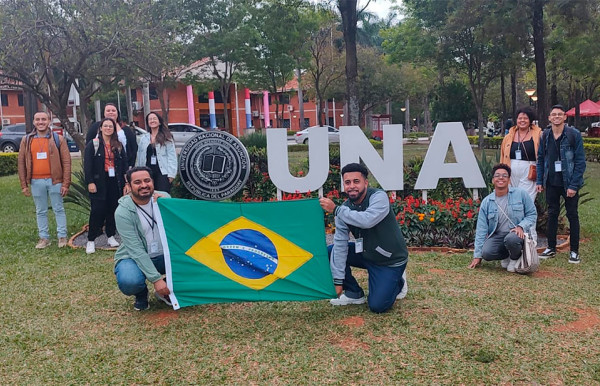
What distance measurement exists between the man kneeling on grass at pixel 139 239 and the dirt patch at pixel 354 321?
4.66 ft

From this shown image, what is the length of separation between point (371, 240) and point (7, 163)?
59.0 ft

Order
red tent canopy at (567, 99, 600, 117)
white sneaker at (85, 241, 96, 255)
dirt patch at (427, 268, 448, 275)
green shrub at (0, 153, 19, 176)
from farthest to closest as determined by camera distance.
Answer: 1. red tent canopy at (567, 99, 600, 117)
2. green shrub at (0, 153, 19, 176)
3. white sneaker at (85, 241, 96, 255)
4. dirt patch at (427, 268, 448, 275)

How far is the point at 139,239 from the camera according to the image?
15.0 ft

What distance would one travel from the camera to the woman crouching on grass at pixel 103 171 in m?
6.85

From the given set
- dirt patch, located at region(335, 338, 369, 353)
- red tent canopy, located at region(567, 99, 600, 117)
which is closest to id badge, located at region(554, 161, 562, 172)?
dirt patch, located at region(335, 338, 369, 353)

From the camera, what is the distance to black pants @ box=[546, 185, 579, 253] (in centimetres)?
632

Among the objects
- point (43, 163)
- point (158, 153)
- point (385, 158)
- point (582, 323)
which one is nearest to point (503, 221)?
point (582, 323)

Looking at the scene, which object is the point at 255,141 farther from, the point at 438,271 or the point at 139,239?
the point at 139,239

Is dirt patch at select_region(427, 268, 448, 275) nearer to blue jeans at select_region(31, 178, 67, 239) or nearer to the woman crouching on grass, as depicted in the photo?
the woman crouching on grass

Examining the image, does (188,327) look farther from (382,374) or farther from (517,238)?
(517,238)

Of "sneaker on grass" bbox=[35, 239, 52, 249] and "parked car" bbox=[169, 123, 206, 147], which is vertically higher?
"parked car" bbox=[169, 123, 206, 147]

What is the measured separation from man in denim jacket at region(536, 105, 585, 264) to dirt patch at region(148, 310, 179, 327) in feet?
14.1

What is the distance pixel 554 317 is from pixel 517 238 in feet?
4.30

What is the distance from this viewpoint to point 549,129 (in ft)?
21.3
